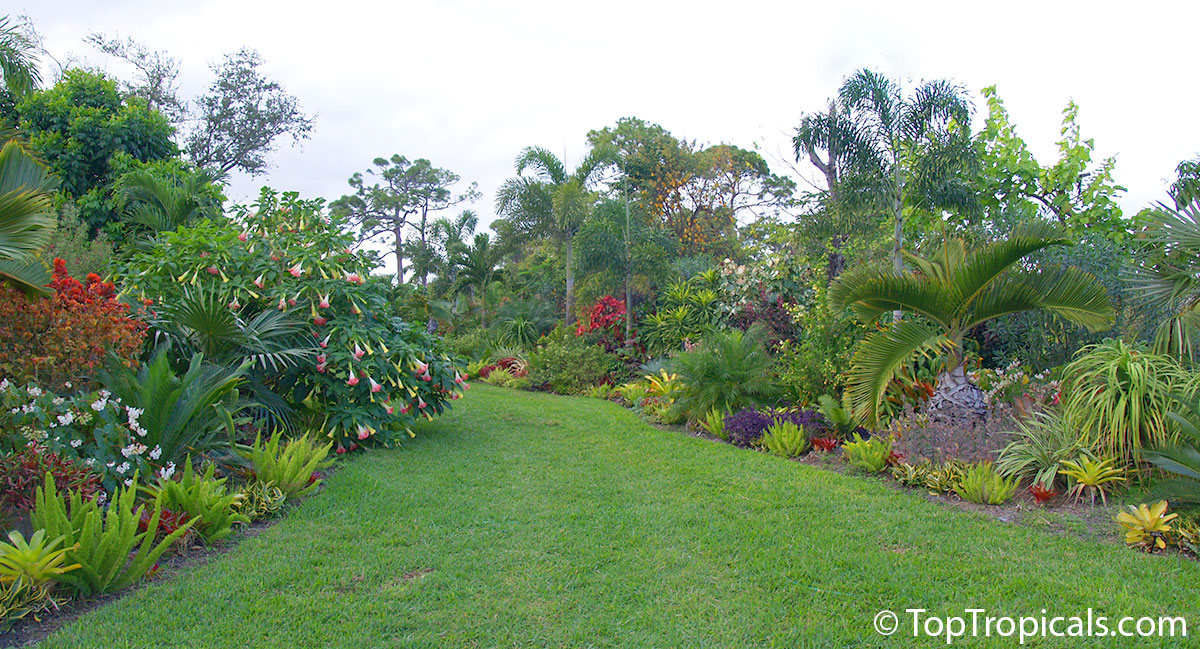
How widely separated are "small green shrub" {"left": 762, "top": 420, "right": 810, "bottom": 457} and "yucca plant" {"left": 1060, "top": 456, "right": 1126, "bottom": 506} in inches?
111

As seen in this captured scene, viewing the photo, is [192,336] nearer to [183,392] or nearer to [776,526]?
[183,392]

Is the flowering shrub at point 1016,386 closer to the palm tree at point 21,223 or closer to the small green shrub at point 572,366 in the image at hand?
the palm tree at point 21,223

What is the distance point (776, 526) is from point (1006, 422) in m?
3.07

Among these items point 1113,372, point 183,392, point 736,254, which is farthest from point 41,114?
point 736,254

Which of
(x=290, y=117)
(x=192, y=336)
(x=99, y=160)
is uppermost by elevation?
(x=290, y=117)

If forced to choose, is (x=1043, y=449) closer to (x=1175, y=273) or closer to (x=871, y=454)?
(x=871, y=454)

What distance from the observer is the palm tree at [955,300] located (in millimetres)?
6602

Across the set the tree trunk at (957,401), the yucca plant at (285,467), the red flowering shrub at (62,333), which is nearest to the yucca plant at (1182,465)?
the tree trunk at (957,401)

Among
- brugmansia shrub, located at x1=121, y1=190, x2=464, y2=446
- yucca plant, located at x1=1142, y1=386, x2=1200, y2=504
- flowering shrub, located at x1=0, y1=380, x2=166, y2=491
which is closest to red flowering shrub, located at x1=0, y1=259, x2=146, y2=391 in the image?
flowering shrub, located at x1=0, y1=380, x2=166, y2=491

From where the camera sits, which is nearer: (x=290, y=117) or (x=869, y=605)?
(x=869, y=605)

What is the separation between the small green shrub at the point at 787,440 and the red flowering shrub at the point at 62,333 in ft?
21.2

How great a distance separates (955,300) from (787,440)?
236cm

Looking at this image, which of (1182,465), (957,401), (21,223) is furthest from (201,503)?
(957,401)

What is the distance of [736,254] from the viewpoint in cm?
2558
